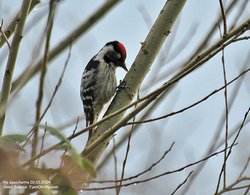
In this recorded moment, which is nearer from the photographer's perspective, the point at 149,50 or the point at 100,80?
the point at 149,50

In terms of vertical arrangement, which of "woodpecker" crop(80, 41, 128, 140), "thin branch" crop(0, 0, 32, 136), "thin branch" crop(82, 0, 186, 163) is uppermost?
"woodpecker" crop(80, 41, 128, 140)

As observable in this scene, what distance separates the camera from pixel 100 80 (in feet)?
19.6

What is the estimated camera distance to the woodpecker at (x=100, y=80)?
5863 millimetres

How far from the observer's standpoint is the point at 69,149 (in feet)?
5.16

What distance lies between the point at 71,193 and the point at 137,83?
1614 mm

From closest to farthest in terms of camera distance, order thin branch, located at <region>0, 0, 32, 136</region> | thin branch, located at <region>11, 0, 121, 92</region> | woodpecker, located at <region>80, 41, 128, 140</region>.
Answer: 1. thin branch, located at <region>0, 0, 32, 136</region>
2. thin branch, located at <region>11, 0, 121, 92</region>
3. woodpecker, located at <region>80, 41, 128, 140</region>

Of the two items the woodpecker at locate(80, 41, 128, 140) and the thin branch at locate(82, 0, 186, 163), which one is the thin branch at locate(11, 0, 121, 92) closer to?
the thin branch at locate(82, 0, 186, 163)

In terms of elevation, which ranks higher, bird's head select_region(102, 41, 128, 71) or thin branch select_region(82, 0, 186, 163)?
bird's head select_region(102, 41, 128, 71)

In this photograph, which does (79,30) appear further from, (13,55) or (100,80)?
(100,80)

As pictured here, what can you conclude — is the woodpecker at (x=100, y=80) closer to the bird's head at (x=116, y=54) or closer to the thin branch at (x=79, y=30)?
the bird's head at (x=116, y=54)

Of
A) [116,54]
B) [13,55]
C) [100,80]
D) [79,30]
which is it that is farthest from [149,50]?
[116,54]

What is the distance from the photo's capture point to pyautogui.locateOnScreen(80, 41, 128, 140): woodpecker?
586 cm

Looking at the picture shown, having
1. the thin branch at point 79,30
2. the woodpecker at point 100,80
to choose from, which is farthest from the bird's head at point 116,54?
the thin branch at point 79,30

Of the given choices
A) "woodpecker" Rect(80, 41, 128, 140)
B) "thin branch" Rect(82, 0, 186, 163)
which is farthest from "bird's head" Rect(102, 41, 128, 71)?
"thin branch" Rect(82, 0, 186, 163)
